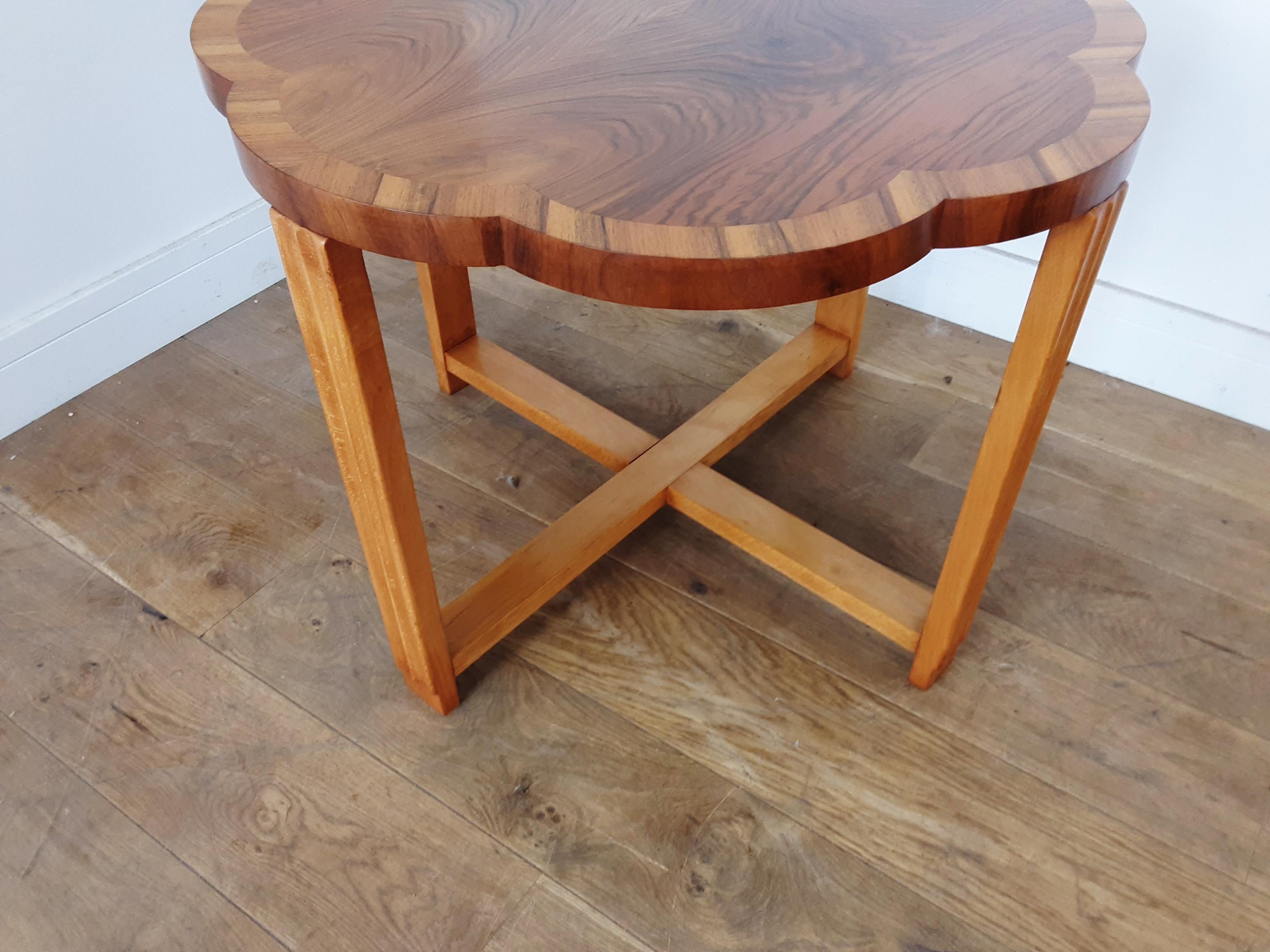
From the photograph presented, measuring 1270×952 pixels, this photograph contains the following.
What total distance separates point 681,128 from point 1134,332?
1.03 metres

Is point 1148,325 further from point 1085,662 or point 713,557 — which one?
point 713,557

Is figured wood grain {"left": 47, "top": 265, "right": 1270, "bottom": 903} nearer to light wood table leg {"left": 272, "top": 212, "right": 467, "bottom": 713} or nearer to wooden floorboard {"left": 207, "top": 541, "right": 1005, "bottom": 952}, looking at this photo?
wooden floorboard {"left": 207, "top": 541, "right": 1005, "bottom": 952}

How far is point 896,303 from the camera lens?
1.64 m

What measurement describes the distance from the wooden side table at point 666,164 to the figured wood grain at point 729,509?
1 centimetres

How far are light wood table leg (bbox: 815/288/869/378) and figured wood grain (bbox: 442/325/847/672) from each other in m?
0.01

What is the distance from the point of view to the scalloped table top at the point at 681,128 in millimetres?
605

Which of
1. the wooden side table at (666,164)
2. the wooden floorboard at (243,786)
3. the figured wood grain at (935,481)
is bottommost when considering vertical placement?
the figured wood grain at (935,481)

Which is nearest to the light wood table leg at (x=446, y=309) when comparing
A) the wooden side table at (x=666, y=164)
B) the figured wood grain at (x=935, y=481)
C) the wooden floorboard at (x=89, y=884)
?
the figured wood grain at (x=935, y=481)

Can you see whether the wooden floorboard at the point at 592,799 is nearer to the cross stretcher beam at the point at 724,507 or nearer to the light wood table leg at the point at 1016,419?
the cross stretcher beam at the point at 724,507

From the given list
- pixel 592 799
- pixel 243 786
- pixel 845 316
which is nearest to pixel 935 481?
pixel 845 316

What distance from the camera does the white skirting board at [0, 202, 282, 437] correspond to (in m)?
1.39

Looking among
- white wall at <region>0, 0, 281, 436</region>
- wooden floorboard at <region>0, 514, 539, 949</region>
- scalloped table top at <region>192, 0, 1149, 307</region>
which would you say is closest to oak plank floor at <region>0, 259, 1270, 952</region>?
wooden floorboard at <region>0, 514, 539, 949</region>

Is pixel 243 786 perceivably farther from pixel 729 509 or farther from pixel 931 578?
pixel 931 578

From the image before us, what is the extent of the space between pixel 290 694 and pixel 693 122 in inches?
29.4
